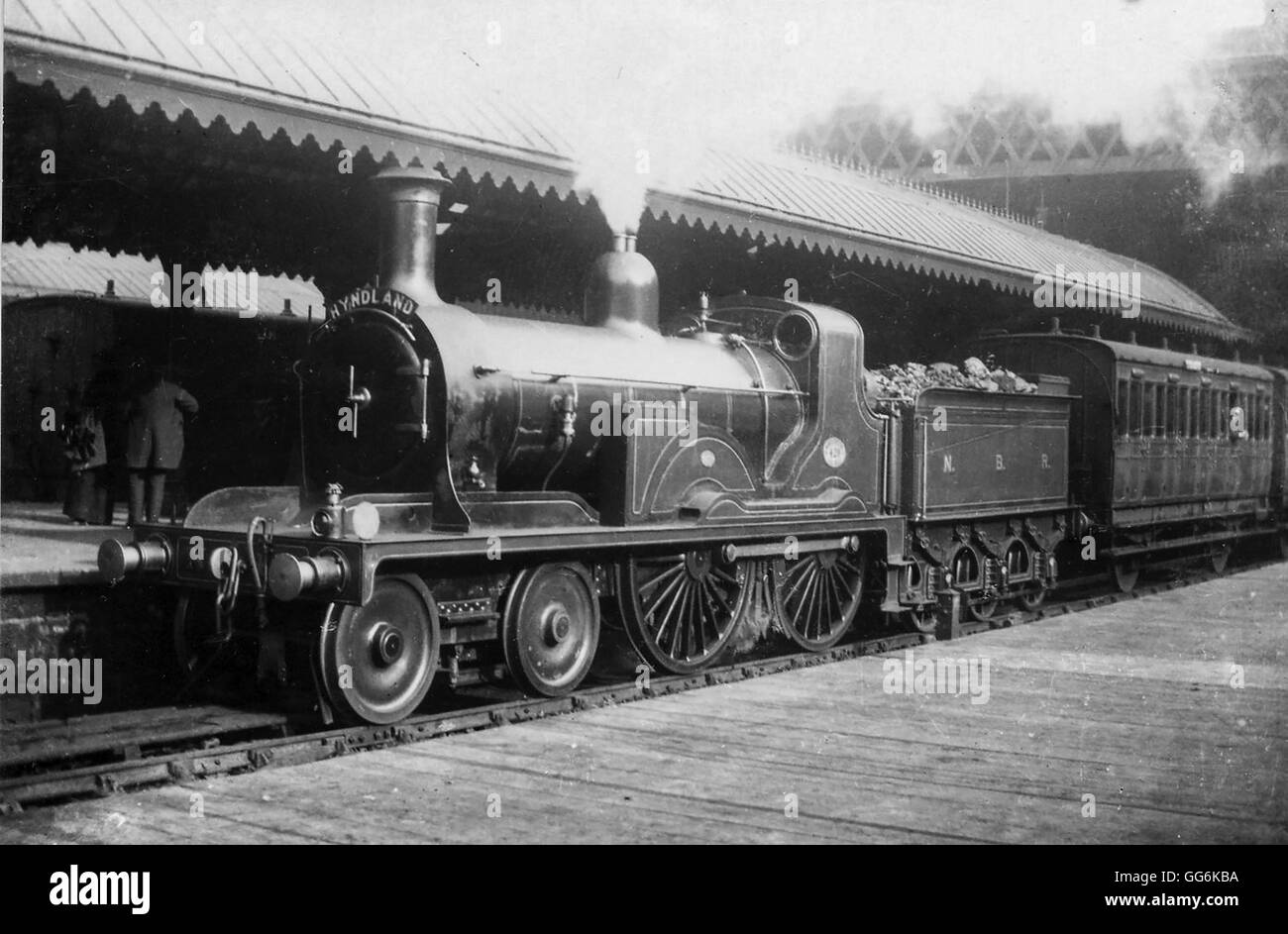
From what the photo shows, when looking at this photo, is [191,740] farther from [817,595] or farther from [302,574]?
[817,595]

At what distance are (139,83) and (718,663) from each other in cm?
508

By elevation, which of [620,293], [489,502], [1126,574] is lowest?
[1126,574]

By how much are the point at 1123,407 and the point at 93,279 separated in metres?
14.5

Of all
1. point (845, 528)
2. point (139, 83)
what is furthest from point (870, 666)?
point (139, 83)

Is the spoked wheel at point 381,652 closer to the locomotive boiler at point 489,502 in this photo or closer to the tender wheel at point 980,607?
the locomotive boiler at point 489,502

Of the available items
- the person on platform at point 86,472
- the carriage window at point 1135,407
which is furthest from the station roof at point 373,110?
the person on platform at point 86,472

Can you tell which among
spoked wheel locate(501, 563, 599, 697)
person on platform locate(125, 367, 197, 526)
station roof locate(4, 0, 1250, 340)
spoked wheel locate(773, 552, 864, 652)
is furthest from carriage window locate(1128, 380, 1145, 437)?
person on platform locate(125, 367, 197, 526)

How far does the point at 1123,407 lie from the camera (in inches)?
518

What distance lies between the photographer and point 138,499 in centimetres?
1120

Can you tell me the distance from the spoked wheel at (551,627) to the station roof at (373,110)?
88.7 inches

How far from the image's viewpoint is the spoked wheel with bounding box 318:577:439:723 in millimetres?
6172

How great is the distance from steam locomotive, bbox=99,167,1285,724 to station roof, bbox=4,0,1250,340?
17.9 inches

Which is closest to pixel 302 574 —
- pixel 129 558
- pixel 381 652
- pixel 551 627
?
pixel 381 652
